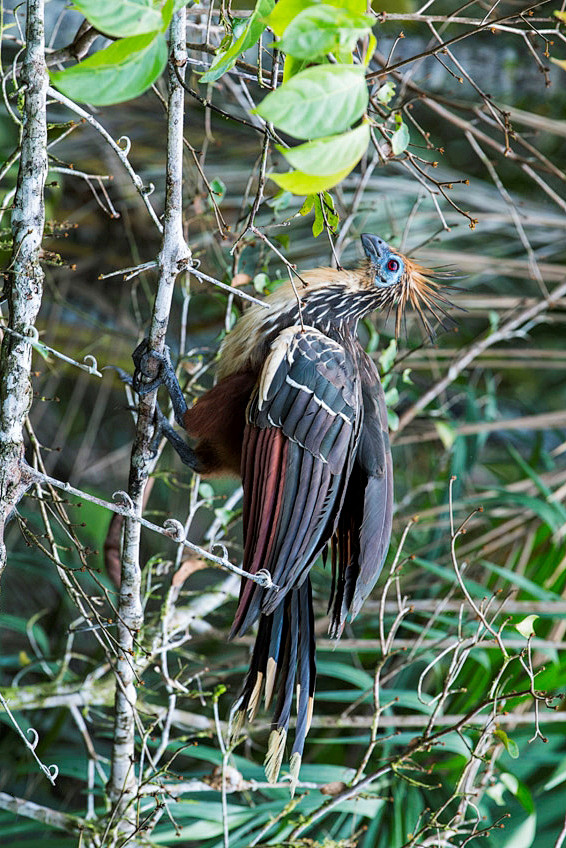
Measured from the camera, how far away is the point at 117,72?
485 mm

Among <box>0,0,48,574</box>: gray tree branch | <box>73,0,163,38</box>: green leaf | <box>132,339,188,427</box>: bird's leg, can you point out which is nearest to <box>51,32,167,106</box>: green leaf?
<box>73,0,163,38</box>: green leaf

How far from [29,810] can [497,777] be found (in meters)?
0.84

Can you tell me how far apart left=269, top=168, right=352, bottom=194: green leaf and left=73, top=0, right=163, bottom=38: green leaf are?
0.38 ft

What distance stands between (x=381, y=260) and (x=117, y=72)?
95 centimetres

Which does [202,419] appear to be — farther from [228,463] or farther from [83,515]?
[83,515]

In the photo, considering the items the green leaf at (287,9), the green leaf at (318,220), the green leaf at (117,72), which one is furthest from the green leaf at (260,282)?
the green leaf at (117,72)

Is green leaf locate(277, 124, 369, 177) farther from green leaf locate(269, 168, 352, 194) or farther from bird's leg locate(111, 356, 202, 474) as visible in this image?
bird's leg locate(111, 356, 202, 474)

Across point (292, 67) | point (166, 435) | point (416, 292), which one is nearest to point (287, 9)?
point (292, 67)

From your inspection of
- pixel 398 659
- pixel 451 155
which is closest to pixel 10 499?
pixel 398 659

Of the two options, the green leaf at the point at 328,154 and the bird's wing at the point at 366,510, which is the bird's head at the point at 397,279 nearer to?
the bird's wing at the point at 366,510

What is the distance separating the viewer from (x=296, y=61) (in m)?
0.65

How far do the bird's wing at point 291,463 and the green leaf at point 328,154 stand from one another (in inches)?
26.2

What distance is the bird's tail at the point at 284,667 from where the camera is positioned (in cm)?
116

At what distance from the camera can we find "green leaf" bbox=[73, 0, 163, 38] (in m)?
0.47
